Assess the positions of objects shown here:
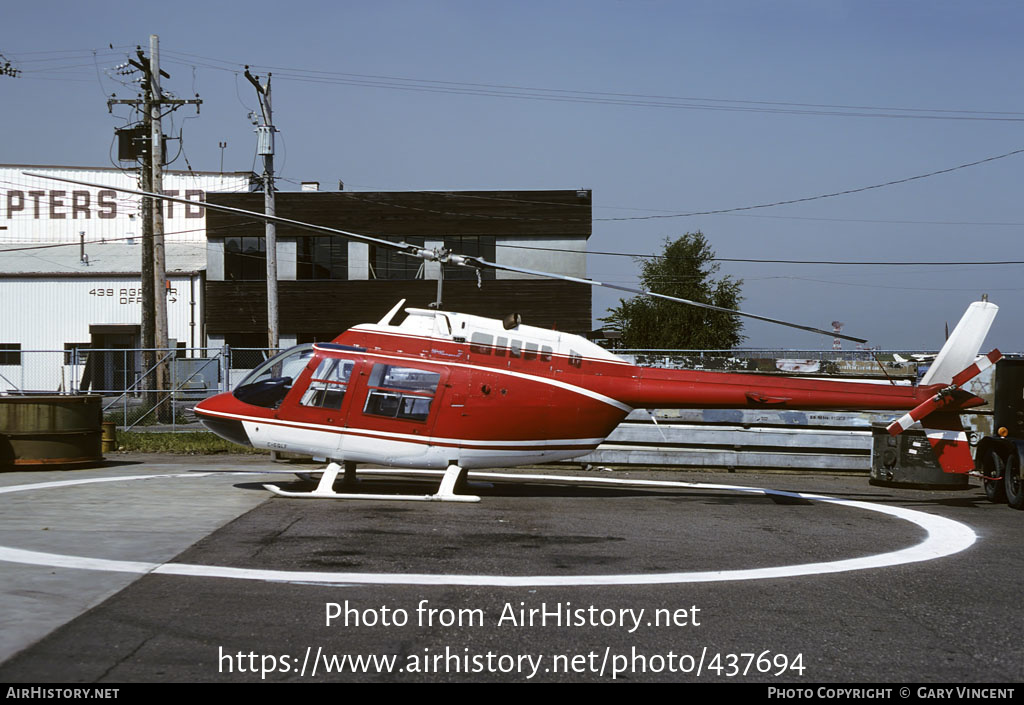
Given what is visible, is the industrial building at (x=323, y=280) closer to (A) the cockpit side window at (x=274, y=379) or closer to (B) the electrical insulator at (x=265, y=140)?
(B) the electrical insulator at (x=265, y=140)

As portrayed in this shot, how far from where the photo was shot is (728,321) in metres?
64.3

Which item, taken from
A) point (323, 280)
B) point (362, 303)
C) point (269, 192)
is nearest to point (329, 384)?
point (269, 192)

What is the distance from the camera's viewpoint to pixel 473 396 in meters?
14.1

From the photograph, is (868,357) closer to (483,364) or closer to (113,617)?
(483,364)

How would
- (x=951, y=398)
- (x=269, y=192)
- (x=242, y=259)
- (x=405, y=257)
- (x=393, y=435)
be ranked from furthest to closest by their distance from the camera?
(x=242, y=259) < (x=405, y=257) < (x=269, y=192) < (x=393, y=435) < (x=951, y=398)

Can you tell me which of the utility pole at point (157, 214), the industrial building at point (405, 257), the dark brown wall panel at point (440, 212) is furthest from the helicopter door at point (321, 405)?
the dark brown wall panel at point (440, 212)

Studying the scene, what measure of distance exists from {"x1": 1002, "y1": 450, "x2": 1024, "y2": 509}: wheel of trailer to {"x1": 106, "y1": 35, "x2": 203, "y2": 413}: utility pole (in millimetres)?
26853

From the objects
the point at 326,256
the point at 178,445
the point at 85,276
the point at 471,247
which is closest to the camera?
the point at 178,445

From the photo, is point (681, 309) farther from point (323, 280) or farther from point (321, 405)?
point (321, 405)

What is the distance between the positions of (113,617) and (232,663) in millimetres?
1620

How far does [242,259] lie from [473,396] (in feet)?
131

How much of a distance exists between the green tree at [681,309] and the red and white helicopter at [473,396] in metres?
48.2

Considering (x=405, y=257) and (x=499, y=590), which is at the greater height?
(x=405, y=257)
